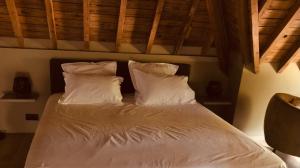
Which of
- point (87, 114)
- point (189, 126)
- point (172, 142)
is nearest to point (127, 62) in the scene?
point (87, 114)

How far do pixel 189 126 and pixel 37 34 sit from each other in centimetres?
194

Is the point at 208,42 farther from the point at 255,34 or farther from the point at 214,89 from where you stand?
the point at 255,34

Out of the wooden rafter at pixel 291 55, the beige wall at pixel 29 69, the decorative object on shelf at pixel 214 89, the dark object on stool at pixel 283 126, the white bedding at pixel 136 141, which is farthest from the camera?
the decorative object on shelf at pixel 214 89

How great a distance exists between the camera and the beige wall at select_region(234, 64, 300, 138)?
3.60m

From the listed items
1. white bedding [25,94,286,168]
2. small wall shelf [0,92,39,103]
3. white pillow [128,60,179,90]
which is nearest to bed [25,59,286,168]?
white bedding [25,94,286,168]

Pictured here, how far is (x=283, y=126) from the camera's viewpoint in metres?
3.03

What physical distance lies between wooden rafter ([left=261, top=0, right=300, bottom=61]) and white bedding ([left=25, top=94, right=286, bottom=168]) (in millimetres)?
937

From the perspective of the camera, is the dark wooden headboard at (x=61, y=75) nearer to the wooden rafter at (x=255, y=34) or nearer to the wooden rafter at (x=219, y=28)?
the wooden rafter at (x=219, y=28)

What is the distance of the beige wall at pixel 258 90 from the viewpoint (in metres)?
3.60

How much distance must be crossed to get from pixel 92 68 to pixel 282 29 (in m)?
1.94

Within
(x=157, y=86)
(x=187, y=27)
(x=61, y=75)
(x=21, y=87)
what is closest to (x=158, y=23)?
(x=187, y=27)

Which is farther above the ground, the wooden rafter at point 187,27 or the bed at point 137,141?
the wooden rafter at point 187,27

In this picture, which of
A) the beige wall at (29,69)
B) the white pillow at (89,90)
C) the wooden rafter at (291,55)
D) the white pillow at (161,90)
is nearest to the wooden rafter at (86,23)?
the beige wall at (29,69)

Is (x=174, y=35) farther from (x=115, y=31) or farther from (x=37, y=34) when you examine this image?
(x=37, y=34)
